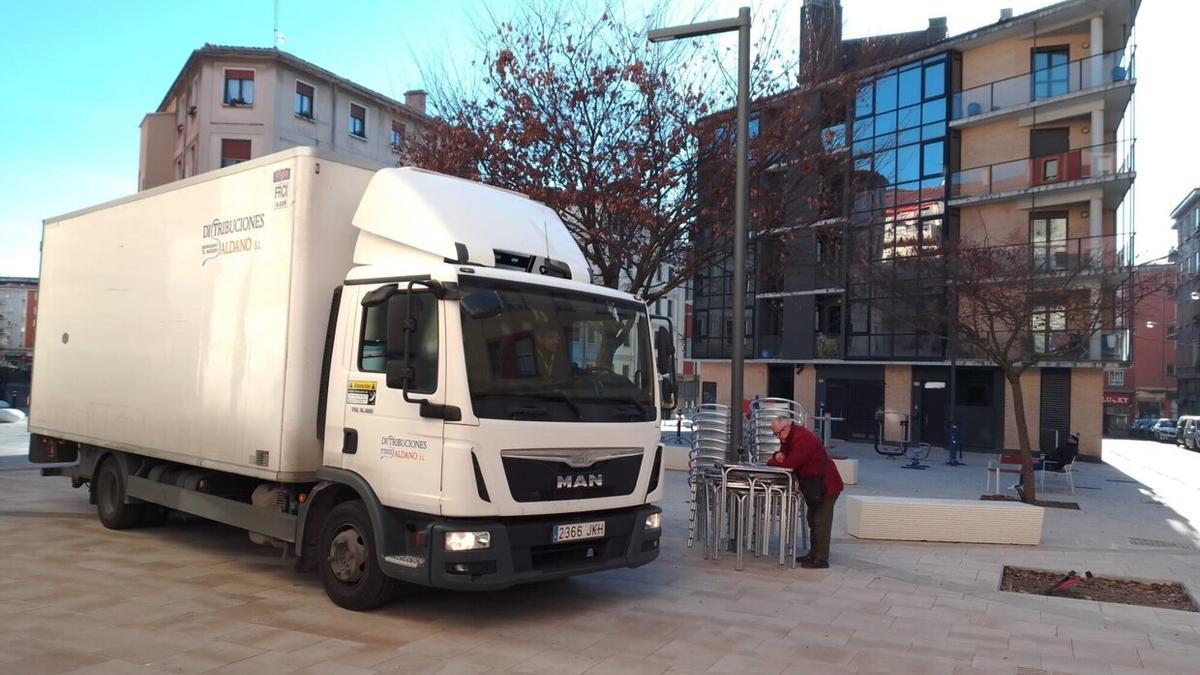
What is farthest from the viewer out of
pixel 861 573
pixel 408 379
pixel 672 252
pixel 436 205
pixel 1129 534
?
pixel 672 252

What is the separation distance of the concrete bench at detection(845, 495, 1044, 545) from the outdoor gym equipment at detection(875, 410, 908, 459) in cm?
1481

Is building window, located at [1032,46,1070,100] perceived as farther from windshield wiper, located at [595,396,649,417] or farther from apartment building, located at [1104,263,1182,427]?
apartment building, located at [1104,263,1182,427]

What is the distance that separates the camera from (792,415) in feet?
43.5

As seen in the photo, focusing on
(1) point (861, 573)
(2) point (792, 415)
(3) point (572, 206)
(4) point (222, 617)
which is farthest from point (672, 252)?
(4) point (222, 617)

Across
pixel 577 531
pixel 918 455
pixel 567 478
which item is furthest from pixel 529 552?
pixel 918 455

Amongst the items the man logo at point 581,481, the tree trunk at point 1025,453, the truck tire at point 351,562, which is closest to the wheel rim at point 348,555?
the truck tire at point 351,562

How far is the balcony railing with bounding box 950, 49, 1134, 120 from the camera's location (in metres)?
27.6

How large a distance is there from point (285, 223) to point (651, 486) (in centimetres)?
353

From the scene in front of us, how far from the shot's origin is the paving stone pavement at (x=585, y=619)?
541 centimetres

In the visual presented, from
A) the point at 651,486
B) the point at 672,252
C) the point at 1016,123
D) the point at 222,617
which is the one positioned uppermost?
the point at 1016,123

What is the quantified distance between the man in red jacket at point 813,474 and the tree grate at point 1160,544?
5072 millimetres

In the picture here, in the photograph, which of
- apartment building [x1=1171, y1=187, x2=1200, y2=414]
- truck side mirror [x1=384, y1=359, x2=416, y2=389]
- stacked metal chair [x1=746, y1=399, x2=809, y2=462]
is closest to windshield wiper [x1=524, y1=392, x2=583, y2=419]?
truck side mirror [x1=384, y1=359, x2=416, y2=389]

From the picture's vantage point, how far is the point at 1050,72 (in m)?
29.4

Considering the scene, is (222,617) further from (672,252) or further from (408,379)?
(672,252)
